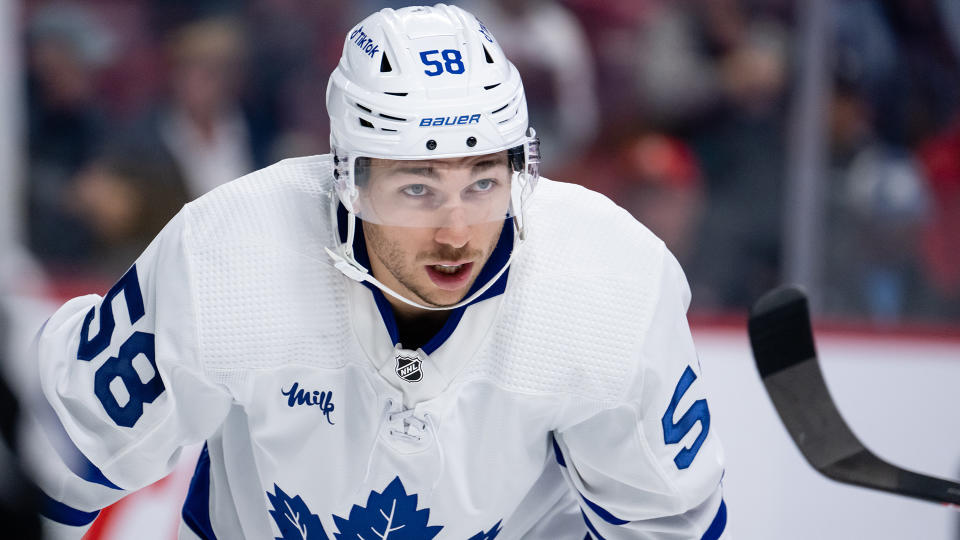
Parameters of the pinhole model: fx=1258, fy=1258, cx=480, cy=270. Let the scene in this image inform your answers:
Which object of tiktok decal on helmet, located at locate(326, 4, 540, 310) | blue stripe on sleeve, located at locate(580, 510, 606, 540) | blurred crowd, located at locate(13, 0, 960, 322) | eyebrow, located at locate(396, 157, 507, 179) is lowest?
blurred crowd, located at locate(13, 0, 960, 322)

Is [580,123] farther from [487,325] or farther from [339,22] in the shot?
[487,325]

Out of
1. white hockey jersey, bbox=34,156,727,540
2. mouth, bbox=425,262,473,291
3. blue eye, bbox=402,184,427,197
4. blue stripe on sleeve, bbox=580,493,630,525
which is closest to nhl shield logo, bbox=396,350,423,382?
white hockey jersey, bbox=34,156,727,540

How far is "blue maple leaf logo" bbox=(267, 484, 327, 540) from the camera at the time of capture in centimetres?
196

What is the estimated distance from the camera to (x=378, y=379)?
1871mm

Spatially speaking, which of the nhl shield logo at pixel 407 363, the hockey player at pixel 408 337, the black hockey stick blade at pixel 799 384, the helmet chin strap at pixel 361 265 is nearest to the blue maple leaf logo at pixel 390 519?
the hockey player at pixel 408 337

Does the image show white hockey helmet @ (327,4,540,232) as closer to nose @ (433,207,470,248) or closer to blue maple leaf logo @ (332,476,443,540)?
nose @ (433,207,470,248)

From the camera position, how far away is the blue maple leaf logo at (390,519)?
74.8 inches

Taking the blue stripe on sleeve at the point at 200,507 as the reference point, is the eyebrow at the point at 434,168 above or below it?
above

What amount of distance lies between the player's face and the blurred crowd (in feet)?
7.85

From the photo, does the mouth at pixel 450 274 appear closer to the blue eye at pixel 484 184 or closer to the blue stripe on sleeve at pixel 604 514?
the blue eye at pixel 484 184

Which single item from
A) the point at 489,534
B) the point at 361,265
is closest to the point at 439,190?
→ the point at 361,265

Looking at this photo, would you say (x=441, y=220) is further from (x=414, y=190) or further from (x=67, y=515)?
(x=67, y=515)

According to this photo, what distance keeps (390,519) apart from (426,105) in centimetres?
Answer: 63

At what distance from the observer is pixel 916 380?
2975mm
